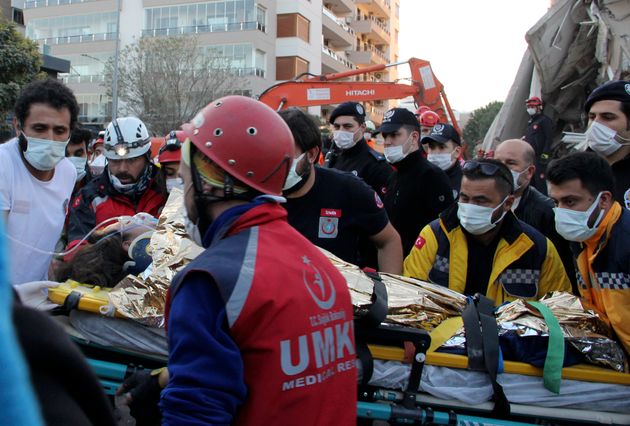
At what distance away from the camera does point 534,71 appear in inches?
354

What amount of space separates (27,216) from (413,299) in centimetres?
208

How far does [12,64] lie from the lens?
50.3ft

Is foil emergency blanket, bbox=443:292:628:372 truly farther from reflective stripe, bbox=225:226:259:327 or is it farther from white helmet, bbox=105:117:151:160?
white helmet, bbox=105:117:151:160

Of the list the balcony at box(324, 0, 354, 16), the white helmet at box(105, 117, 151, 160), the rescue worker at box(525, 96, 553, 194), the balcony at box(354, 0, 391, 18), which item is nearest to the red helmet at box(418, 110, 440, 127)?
the rescue worker at box(525, 96, 553, 194)

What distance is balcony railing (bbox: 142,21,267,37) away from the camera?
36562 millimetres

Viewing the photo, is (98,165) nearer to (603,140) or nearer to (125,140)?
(125,140)

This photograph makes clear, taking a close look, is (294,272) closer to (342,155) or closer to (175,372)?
(175,372)

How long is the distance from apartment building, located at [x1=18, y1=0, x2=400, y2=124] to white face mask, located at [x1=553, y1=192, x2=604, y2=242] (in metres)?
31.1

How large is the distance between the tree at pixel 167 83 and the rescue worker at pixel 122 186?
2464 centimetres

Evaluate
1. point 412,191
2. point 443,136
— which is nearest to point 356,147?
point 412,191

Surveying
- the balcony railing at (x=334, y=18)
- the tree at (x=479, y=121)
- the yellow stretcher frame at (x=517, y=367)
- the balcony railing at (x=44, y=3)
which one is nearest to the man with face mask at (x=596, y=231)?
the yellow stretcher frame at (x=517, y=367)

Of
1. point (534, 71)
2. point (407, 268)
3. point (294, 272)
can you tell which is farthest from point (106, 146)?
point (534, 71)

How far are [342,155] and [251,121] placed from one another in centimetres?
378

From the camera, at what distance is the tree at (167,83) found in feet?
93.5
